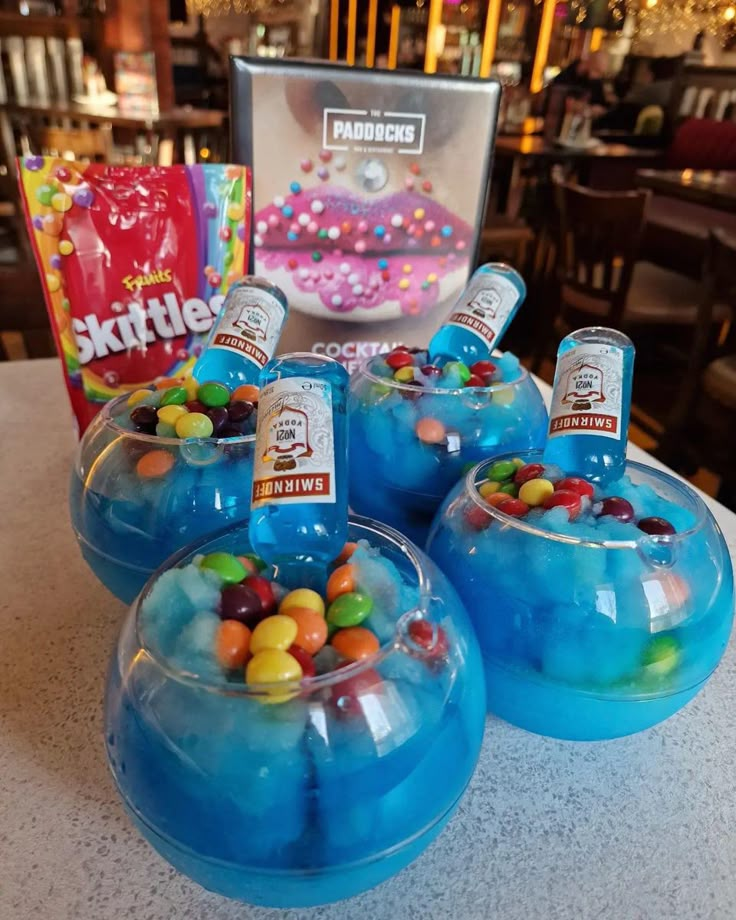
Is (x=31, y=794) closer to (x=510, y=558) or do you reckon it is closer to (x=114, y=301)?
(x=510, y=558)

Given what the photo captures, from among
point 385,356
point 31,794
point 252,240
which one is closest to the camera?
point 31,794

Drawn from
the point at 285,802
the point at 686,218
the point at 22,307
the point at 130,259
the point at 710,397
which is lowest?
the point at 710,397

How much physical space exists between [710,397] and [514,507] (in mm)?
1761

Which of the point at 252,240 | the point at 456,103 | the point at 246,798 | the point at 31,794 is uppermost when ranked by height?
the point at 456,103

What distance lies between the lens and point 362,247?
94 centimetres

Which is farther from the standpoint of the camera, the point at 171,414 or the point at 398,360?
the point at 398,360

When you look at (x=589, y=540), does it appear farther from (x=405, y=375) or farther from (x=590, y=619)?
(x=405, y=375)

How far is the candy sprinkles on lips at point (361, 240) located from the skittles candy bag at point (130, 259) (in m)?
0.07

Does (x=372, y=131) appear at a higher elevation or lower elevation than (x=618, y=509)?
higher

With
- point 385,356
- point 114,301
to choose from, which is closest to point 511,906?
point 385,356

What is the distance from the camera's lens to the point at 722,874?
468mm

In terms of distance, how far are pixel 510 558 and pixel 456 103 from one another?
0.65 meters

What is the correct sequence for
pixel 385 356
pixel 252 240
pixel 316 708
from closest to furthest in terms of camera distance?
pixel 316 708, pixel 385 356, pixel 252 240

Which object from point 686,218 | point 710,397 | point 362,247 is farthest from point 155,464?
point 686,218
